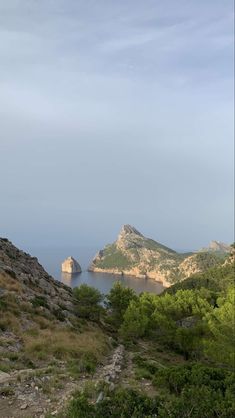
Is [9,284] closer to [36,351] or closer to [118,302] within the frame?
[36,351]

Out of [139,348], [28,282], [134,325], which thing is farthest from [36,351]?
[134,325]

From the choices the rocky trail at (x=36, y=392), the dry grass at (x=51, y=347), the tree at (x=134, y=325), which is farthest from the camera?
the tree at (x=134, y=325)

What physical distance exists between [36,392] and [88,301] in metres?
38.9

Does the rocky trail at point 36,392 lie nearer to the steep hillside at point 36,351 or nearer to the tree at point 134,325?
the steep hillside at point 36,351

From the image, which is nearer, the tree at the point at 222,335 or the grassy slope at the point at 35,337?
the grassy slope at the point at 35,337

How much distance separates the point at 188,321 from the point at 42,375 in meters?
42.5

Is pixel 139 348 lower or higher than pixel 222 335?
lower

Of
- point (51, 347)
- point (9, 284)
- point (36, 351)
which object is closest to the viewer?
point (36, 351)

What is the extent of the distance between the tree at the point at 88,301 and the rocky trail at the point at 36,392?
32004 millimetres

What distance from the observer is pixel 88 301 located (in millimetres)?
51219

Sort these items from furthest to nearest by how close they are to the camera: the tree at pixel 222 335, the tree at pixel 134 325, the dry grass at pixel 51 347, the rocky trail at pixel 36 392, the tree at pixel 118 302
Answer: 1. the tree at pixel 118 302
2. the tree at pixel 134 325
3. the tree at pixel 222 335
4. the dry grass at pixel 51 347
5. the rocky trail at pixel 36 392

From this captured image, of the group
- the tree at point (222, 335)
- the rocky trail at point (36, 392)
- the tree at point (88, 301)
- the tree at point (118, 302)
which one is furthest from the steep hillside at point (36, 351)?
the tree at point (222, 335)

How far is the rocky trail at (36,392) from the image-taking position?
1117cm

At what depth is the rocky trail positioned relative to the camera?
11172mm
